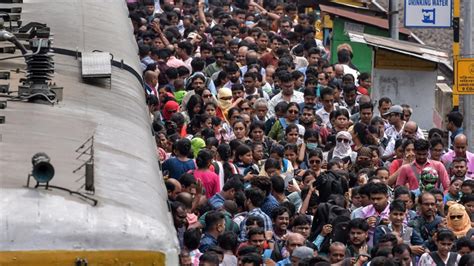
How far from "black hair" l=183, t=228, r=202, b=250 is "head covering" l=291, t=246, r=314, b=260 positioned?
0.68m

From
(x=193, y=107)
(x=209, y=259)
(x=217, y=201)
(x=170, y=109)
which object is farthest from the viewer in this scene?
(x=170, y=109)

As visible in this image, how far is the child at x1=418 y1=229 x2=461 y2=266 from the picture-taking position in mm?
12125

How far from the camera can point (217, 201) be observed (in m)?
13.3

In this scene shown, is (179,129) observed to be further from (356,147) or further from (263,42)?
(263,42)

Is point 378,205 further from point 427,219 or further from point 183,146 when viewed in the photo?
point 183,146

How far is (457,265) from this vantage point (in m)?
12.0

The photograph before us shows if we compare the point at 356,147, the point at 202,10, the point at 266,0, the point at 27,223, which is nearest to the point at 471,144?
the point at 356,147

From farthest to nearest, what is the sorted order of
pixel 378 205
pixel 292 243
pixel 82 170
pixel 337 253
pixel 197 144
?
pixel 197 144 < pixel 378 205 < pixel 292 243 < pixel 337 253 < pixel 82 170

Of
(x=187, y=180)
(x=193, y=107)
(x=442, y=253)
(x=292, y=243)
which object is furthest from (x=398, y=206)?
(x=193, y=107)

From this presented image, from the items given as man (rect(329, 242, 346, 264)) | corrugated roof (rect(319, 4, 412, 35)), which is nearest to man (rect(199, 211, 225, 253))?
man (rect(329, 242, 346, 264))

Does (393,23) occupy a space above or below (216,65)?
above

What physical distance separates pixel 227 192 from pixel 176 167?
0.99 m

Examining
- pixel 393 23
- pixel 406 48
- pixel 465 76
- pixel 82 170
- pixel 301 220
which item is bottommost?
pixel 301 220

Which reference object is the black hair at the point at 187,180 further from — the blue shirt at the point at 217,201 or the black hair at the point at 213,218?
the black hair at the point at 213,218
